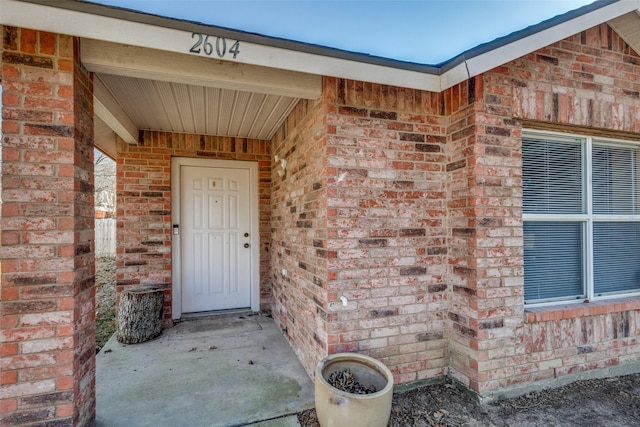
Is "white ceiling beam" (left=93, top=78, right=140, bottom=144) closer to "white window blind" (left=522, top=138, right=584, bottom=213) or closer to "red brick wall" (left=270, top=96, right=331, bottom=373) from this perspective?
"red brick wall" (left=270, top=96, right=331, bottom=373)

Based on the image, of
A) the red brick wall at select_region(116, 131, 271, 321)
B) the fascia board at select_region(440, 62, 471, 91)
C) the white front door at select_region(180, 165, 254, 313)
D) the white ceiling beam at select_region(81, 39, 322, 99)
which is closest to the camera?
the white ceiling beam at select_region(81, 39, 322, 99)

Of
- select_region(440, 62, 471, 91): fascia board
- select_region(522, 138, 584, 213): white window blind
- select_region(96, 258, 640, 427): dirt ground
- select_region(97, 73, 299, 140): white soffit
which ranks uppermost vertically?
select_region(97, 73, 299, 140): white soffit

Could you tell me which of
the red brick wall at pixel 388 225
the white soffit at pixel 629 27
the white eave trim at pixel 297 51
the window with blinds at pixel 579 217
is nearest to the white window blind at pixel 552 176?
the window with blinds at pixel 579 217

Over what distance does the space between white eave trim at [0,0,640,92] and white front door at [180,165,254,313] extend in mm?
2673

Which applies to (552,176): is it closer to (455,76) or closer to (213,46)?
(455,76)

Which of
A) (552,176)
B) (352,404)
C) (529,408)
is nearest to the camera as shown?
(352,404)

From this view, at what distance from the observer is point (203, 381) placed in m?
2.64

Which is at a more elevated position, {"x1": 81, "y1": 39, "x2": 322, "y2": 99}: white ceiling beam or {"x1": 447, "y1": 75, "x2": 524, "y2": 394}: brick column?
{"x1": 81, "y1": 39, "x2": 322, "y2": 99}: white ceiling beam

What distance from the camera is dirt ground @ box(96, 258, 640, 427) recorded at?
6.97 ft

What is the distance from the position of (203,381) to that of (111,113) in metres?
2.62

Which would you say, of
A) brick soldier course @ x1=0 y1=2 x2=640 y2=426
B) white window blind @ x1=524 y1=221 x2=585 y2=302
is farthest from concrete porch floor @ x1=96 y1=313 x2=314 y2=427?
white window blind @ x1=524 y1=221 x2=585 y2=302

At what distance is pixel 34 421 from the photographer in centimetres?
176

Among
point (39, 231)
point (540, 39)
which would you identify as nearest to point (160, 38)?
point (39, 231)

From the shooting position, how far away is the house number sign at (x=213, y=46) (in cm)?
178
